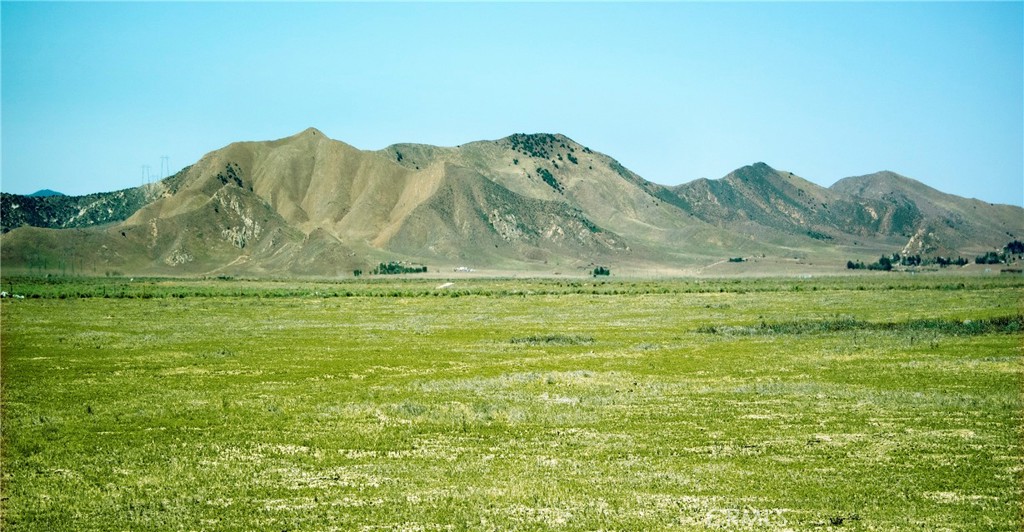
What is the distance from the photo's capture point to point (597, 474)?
1939cm

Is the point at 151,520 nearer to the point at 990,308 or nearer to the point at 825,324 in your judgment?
the point at 825,324

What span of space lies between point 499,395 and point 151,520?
15598mm

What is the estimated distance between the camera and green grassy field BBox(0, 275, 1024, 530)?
55.6ft

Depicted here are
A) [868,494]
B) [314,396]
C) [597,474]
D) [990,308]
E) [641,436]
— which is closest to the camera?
[868,494]

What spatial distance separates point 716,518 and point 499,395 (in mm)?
14940

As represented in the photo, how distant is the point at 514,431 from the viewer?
24172 millimetres

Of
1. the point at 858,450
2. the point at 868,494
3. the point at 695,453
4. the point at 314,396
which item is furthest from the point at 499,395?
the point at 868,494

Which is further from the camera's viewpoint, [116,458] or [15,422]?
[15,422]

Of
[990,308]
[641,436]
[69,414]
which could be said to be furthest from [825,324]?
[69,414]

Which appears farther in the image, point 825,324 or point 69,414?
point 825,324

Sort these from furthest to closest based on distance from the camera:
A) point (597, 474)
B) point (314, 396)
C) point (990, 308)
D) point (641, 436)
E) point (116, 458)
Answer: point (990, 308) → point (314, 396) → point (641, 436) → point (116, 458) → point (597, 474)

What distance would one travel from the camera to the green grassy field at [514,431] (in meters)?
16.9

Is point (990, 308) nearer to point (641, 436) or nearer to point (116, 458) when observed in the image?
point (641, 436)

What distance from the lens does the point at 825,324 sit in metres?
57.4
